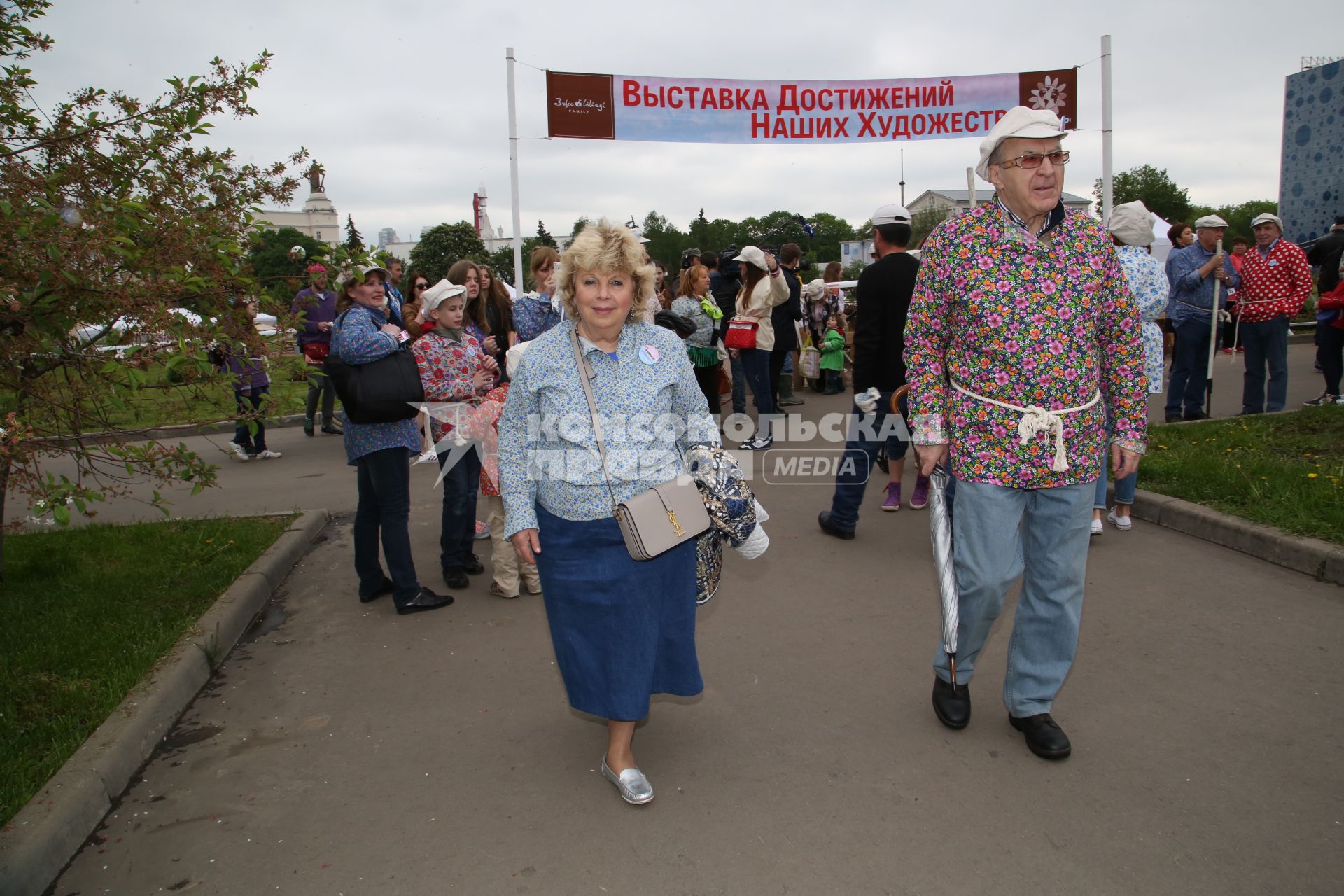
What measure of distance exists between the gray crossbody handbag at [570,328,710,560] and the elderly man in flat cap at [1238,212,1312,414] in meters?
8.16

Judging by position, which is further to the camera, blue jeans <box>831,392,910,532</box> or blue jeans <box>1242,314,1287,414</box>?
blue jeans <box>1242,314,1287,414</box>

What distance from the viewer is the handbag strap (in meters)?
3.02

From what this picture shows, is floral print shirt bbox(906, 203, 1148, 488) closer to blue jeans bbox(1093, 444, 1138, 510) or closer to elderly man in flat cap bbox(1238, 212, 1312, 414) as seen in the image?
blue jeans bbox(1093, 444, 1138, 510)

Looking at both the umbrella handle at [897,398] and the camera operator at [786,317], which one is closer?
the umbrella handle at [897,398]

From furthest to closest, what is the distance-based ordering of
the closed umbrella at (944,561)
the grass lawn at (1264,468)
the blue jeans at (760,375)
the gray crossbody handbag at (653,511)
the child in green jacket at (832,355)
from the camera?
the child in green jacket at (832,355), the blue jeans at (760,375), the grass lawn at (1264,468), the closed umbrella at (944,561), the gray crossbody handbag at (653,511)

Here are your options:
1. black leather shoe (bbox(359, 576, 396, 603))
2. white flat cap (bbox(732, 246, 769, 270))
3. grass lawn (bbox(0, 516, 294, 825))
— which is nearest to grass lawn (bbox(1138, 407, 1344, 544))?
white flat cap (bbox(732, 246, 769, 270))

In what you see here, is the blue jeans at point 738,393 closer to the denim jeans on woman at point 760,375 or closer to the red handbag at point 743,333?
the denim jeans on woman at point 760,375

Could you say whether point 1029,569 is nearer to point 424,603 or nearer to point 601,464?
point 601,464

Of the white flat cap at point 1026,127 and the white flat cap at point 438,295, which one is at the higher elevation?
the white flat cap at point 1026,127

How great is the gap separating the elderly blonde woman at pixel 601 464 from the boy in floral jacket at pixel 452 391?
224 cm

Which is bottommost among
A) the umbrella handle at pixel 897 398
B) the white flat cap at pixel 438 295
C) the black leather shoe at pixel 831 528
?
the black leather shoe at pixel 831 528

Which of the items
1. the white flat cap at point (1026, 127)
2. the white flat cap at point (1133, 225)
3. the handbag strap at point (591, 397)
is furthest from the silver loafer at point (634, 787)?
the white flat cap at point (1133, 225)

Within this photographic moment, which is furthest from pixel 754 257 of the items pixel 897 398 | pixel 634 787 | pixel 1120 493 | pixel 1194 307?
Result: pixel 634 787

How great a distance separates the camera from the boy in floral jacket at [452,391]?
5.37 metres
